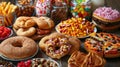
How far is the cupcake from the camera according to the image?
5.02 feet

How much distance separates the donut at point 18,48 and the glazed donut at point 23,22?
0.14 meters

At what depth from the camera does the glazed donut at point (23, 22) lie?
4.82ft

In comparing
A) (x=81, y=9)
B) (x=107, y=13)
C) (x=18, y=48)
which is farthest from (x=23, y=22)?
(x=107, y=13)

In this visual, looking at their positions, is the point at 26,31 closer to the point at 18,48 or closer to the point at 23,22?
the point at 23,22

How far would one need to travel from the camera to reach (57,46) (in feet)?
4.30

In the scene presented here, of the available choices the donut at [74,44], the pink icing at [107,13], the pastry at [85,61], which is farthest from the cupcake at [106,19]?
the pastry at [85,61]

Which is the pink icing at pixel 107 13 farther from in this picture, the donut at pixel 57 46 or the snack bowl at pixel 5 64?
the snack bowl at pixel 5 64

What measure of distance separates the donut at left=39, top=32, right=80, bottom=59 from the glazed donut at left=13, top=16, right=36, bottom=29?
0.16m

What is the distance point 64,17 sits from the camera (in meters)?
1.64

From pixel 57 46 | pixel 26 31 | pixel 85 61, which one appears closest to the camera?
pixel 85 61

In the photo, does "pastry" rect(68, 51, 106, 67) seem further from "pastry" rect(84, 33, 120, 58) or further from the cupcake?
the cupcake

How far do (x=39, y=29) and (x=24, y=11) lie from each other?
0.21m

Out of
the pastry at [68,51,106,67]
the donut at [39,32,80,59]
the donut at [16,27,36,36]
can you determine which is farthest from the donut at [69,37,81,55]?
the donut at [16,27,36,36]

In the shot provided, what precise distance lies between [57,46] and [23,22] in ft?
0.96
